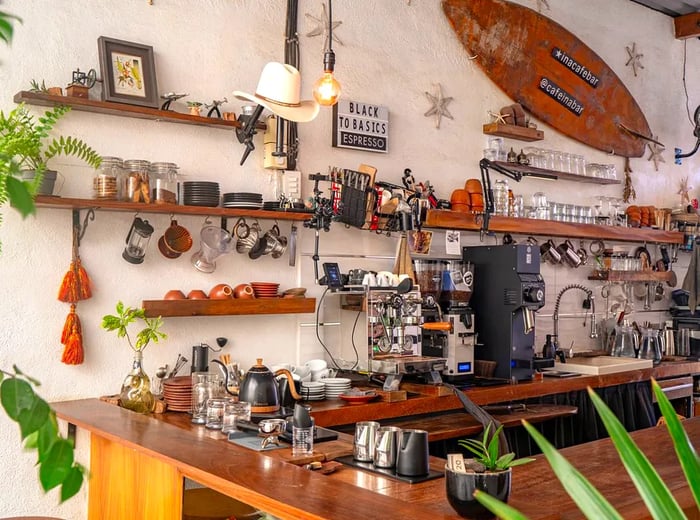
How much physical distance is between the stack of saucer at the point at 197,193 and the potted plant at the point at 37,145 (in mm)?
455

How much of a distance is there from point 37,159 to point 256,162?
4.09ft

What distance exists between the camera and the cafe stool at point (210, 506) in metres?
2.68

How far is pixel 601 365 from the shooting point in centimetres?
561

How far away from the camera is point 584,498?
87cm

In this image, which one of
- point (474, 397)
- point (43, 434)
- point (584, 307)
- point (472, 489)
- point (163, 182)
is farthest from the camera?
point (584, 307)

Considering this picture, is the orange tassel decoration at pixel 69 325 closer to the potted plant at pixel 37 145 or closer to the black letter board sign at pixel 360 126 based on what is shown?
the potted plant at pixel 37 145

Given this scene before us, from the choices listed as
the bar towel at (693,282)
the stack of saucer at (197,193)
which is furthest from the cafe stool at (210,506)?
the bar towel at (693,282)

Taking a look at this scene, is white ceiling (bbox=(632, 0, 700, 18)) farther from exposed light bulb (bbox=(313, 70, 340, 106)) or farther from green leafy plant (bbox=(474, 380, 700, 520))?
green leafy plant (bbox=(474, 380, 700, 520))

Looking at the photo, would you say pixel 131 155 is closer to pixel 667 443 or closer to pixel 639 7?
pixel 667 443

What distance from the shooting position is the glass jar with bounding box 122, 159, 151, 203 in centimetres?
374

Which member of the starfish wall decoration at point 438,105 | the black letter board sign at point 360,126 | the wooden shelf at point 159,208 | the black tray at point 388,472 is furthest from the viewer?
the starfish wall decoration at point 438,105

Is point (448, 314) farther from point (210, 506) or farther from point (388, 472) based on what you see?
point (210, 506)

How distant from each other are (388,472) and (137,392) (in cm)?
141

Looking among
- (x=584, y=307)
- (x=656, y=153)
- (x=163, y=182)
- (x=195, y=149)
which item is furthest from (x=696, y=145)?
(x=163, y=182)
